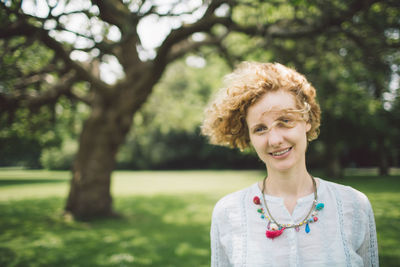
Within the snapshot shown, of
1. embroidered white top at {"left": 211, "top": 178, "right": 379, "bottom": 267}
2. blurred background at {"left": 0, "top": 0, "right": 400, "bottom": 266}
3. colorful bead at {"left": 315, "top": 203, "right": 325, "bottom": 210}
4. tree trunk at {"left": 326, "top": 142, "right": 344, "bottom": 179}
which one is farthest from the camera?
tree trunk at {"left": 326, "top": 142, "right": 344, "bottom": 179}

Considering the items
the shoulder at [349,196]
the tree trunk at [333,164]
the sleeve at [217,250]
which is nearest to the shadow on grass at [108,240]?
the sleeve at [217,250]

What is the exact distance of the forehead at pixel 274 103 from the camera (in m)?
1.73

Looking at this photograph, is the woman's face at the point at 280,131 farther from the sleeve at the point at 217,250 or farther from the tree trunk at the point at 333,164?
the tree trunk at the point at 333,164

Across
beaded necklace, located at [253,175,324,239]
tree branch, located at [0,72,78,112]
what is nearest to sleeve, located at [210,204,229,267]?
beaded necklace, located at [253,175,324,239]

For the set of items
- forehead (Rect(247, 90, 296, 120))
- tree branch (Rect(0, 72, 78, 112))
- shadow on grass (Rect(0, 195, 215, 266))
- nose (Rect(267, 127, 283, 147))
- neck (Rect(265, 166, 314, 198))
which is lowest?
shadow on grass (Rect(0, 195, 215, 266))

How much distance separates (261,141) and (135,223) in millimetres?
7830

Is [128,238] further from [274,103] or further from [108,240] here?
[274,103]

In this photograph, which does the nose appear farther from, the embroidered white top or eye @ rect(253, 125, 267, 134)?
the embroidered white top

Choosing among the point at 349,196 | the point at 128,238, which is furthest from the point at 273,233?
the point at 128,238

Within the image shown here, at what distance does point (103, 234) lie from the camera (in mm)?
7246

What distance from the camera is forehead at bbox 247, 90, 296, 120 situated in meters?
1.73

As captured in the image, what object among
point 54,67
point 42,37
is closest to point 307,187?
point 42,37

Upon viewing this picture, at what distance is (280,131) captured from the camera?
172 centimetres

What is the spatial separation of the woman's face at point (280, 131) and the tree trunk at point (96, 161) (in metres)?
7.31
